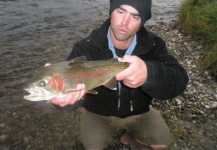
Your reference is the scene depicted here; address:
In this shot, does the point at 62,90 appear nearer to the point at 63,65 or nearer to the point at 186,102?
the point at 63,65

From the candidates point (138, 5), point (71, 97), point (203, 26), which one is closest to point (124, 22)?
point (138, 5)

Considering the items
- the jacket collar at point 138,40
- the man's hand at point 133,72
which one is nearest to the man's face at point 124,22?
the jacket collar at point 138,40

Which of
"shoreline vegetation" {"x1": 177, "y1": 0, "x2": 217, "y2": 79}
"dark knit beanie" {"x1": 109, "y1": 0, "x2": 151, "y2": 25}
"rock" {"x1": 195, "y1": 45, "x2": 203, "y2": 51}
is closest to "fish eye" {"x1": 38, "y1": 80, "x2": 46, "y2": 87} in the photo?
"dark knit beanie" {"x1": 109, "y1": 0, "x2": 151, "y2": 25}

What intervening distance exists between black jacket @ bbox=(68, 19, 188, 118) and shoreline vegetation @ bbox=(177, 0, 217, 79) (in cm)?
346

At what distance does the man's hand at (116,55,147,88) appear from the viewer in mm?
3258

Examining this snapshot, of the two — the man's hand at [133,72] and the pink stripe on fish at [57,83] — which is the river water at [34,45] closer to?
the pink stripe on fish at [57,83]

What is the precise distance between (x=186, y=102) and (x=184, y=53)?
3.15 meters

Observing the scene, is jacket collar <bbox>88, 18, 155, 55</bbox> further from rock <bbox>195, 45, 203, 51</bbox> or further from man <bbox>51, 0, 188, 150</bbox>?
rock <bbox>195, 45, 203, 51</bbox>

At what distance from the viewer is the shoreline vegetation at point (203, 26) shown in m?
7.75

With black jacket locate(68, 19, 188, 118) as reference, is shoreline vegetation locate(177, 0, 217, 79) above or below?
below

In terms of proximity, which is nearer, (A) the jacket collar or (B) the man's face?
(B) the man's face

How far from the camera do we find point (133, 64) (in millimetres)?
3264

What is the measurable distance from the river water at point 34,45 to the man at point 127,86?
105cm

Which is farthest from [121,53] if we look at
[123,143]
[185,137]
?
[185,137]
